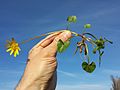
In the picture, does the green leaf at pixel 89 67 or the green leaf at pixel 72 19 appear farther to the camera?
the green leaf at pixel 72 19

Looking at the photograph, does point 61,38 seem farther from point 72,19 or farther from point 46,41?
point 72,19

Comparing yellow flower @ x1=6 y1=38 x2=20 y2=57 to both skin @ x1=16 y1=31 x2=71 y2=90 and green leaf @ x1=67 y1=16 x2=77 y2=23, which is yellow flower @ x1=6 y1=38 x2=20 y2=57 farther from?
green leaf @ x1=67 y1=16 x2=77 y2=23

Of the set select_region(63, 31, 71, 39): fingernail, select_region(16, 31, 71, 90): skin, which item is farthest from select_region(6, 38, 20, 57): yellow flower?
select_region(63, 31, 71, 39): fingernail

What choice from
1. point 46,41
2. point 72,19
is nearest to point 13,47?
point 46,41

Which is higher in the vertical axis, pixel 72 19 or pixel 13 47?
pixel 72 19

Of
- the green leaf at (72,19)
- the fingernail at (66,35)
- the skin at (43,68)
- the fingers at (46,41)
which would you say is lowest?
the skin at (43,68)

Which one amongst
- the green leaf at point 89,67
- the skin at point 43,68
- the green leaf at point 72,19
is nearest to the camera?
the skin at point 43,68

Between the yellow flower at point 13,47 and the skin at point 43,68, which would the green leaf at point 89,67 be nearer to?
the skin at point 43,68

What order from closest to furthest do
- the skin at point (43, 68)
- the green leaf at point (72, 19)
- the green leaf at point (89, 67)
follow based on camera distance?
the skin at point (43, 68) < the green leaf at point (89, 67) < the green leaf at point (72, 19)

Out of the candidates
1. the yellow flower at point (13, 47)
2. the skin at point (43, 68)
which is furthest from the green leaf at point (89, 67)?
the yellow flower at point (13, 47)
